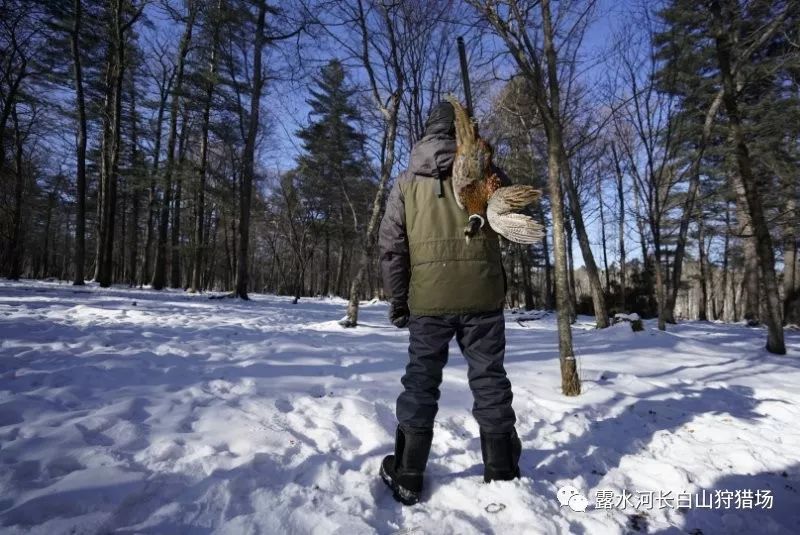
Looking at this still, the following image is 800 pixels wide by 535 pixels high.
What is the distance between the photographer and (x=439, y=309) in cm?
192

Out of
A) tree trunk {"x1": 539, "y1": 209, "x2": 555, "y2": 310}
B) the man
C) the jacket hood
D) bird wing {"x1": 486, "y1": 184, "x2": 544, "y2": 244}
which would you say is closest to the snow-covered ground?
the man

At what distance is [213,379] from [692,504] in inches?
137

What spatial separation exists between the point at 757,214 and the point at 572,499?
670 cm

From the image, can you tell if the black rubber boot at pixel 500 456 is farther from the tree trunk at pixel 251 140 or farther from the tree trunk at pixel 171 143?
the tree trunk at pixel 171 143

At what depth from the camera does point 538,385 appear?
355 centimetres

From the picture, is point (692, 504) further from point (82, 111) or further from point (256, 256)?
point (256, 256)

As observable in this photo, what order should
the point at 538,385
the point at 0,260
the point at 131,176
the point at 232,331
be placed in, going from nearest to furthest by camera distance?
the point at 538,385
the point at 232,331
the point at 131,176
the point at 0,260

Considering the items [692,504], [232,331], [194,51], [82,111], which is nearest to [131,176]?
[82,111]

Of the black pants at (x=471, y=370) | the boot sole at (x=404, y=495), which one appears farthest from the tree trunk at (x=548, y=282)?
the boot sole at (x=404, y=495)

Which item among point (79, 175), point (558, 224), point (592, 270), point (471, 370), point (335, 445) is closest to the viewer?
point (471, 370)

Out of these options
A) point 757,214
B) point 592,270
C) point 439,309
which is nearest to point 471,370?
point 439,309

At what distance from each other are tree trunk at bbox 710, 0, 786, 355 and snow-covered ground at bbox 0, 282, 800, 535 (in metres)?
2.04

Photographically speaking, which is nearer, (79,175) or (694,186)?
(694,186)

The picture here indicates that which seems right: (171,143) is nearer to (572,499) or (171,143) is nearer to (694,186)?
(572,499)
